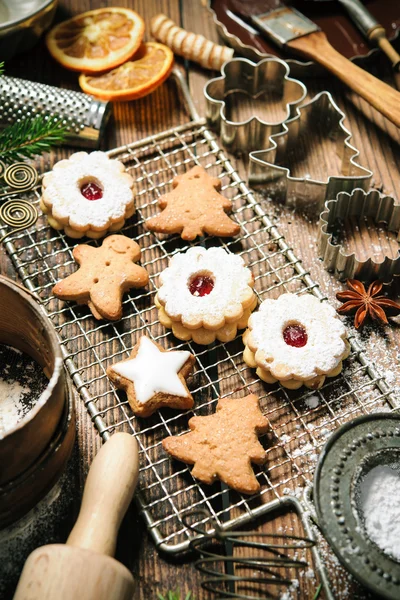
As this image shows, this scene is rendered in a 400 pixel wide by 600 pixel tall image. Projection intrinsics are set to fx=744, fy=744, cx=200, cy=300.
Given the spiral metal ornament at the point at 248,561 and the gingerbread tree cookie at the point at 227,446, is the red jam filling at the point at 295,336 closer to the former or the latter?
the gingerbread tree cookie at the point at 227,446

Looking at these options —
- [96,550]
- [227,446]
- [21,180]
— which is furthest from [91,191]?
[96,550]

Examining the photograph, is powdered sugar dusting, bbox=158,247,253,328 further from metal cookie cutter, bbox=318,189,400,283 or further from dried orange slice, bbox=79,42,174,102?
dried orange slice, bbox=79,42,174,102

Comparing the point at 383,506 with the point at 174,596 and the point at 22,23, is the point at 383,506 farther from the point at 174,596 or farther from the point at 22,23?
the point at 22,23

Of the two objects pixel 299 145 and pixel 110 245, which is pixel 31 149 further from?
pixel 299 145

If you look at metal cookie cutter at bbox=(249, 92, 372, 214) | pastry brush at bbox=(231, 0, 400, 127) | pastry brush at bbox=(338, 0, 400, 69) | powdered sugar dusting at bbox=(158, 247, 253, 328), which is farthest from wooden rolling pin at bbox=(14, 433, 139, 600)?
pastry brush at bbox=(338, 0, 400, 69)

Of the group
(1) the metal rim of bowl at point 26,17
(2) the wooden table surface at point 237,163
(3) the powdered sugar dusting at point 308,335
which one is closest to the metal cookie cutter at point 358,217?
(2) the wooden table surface at point 237,163

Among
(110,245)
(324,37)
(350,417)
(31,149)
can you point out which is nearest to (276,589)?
(350,417)

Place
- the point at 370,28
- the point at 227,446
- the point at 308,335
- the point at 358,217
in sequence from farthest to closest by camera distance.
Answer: the point at 370,28 → the point at 358,217 → the point at 308,335 → the point at 227,446

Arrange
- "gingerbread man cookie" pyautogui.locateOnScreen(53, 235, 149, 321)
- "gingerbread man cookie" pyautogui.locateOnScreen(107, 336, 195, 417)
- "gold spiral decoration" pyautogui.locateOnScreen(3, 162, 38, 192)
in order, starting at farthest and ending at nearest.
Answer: "gold spiral decoration" pyautogui.locateOnScreen(3, 162, 38, 192)
"gingerbread man cookie" pyautogui.locateOnScreen(53, 235, 149, 321)
"gingerbread man cookie" pyautogui.locateOnScreen(107, 336, 195, 417)
